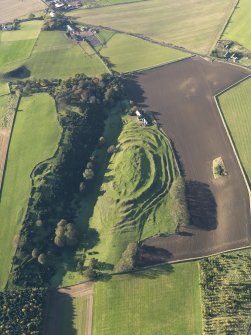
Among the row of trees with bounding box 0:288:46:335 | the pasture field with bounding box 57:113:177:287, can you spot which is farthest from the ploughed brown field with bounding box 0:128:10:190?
the row of trees with bounding box 0:288:46:335

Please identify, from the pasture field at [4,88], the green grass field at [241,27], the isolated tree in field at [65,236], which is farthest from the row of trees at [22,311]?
the green grass field at [241,27]

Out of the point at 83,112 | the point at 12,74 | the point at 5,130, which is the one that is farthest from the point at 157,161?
the point at 12,74

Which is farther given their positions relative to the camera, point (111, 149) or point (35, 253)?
point (111, 149)

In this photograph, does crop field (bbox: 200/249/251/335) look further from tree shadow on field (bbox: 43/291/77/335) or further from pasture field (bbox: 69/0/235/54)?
pasture field (bbox: 69/0/235/54)

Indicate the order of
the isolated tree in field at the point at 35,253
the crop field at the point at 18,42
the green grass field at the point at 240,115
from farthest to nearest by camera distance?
the crop field at the point at 18,42, the green grass field at the point at 240,115, the isolated tree in field at the point at 35,253

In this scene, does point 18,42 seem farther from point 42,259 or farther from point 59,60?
point 42,259

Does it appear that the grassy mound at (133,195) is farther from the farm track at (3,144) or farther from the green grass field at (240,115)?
the farm track at (3,144)

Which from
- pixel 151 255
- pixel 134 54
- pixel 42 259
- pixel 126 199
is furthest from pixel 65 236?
pixel 134 54

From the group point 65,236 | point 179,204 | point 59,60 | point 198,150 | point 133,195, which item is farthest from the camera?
point 59,60

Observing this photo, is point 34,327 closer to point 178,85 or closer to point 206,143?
point 206,143
